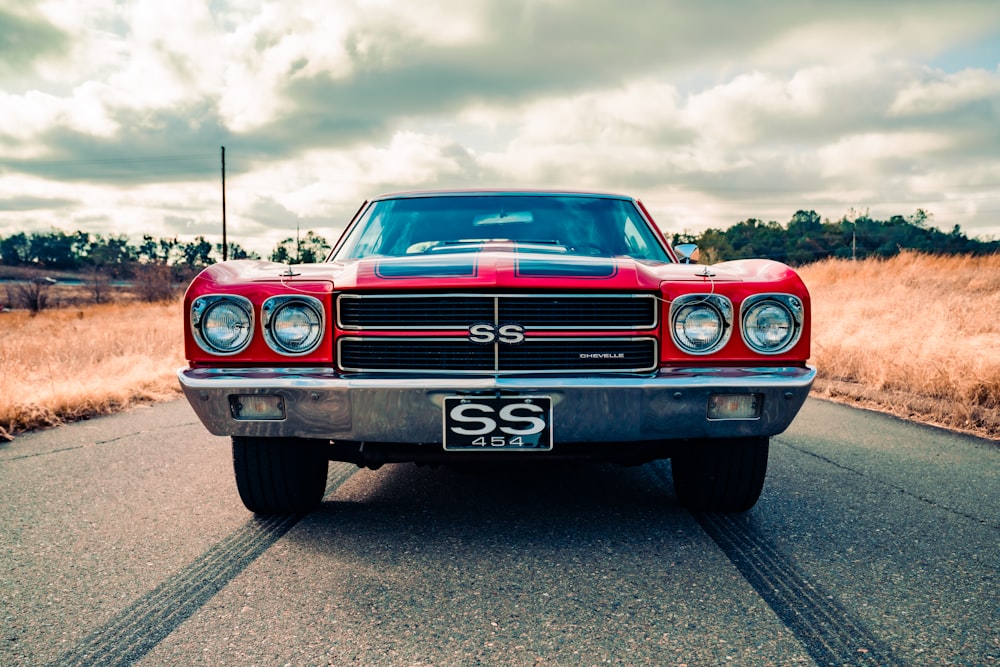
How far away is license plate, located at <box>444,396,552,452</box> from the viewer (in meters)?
2.48

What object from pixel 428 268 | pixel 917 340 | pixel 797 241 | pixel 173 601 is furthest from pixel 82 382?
pixel 797 241

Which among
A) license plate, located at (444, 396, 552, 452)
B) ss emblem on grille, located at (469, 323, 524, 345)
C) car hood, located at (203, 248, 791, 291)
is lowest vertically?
license plate, located at (444, 396, 552, 452)

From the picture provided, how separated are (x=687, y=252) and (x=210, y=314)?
2.34 metres

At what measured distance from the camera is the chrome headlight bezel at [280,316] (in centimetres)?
263

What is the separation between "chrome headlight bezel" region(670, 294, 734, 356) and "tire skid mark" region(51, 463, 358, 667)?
67.6 inches

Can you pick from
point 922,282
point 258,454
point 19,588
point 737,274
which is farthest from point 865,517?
point 922,282

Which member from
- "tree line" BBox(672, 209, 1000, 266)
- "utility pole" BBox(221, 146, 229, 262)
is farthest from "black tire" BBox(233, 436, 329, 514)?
"tree line" BBox(672, 209, 1000, 266)

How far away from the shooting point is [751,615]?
2051 mm

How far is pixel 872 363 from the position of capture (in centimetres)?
732

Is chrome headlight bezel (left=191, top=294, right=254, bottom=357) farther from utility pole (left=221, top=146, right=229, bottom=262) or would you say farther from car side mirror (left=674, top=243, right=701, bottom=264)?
utility pole (left=221, top=146, right=229, bottom=262)

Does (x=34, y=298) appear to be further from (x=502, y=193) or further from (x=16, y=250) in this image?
(x=16, y=250)

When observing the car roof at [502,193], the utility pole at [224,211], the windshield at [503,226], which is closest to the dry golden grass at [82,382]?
the windshield at [503,226]

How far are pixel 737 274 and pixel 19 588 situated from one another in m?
2.69

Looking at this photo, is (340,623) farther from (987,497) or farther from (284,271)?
(987,497)
